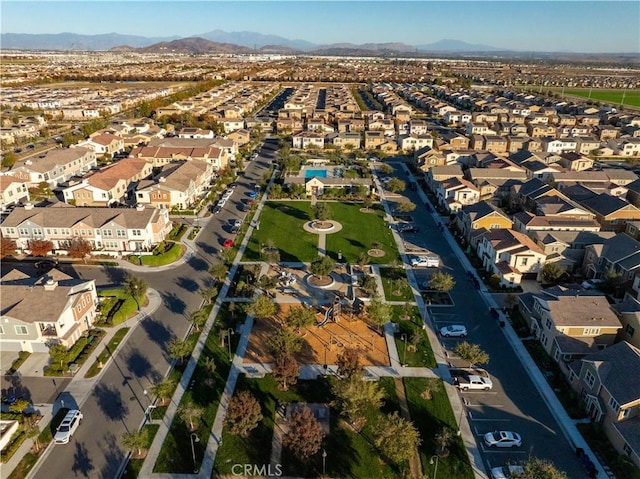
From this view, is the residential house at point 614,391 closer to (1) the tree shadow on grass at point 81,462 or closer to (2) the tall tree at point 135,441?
(2) the tall tree at point 135,441

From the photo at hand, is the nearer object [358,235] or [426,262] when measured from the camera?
[426,262]

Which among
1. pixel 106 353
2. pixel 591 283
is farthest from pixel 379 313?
pixel 591 283

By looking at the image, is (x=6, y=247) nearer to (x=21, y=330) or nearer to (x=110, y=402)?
(x=21, y=330)

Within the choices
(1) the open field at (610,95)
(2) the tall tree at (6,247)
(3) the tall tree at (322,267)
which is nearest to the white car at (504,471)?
(3) the tall tree at (322,267)

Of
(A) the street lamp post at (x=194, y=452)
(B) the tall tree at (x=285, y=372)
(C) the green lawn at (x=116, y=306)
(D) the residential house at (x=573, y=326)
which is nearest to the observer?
(A) the street lamp post at (x=194, y=452)

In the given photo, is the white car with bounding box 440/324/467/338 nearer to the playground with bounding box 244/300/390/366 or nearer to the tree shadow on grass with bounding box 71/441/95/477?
the playground with bounding box 244/300/390/366

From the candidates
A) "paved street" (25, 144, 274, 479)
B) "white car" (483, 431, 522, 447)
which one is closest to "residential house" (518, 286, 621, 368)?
"white car" (483, 431, 522, 447)
